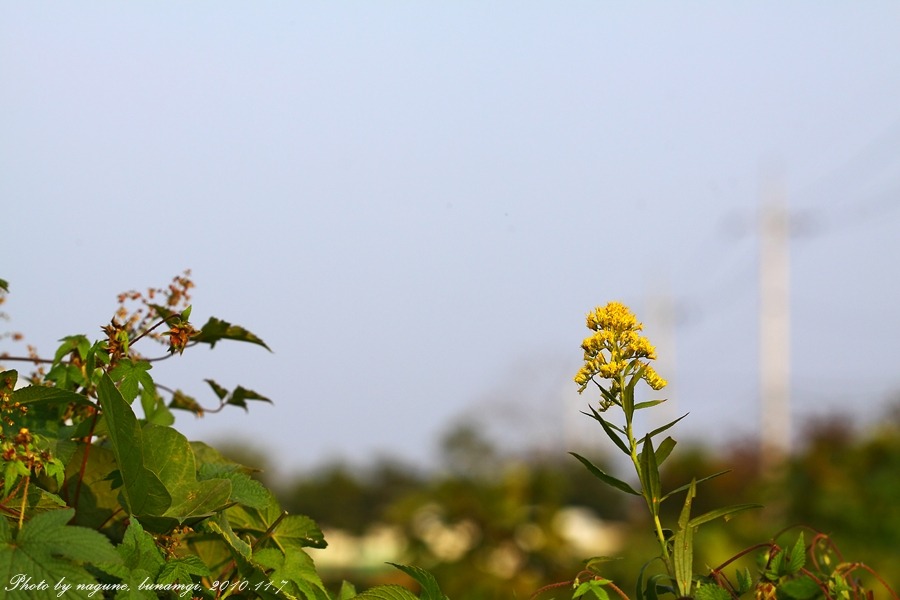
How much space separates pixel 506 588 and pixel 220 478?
492 cm

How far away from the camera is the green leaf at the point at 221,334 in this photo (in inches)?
54.2

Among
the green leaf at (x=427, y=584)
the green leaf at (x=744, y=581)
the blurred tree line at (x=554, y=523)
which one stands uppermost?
the blurred tree line at (x=554, y=523)

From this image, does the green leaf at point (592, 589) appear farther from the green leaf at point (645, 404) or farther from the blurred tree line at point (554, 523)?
the blurred tree line at point (554, 523)

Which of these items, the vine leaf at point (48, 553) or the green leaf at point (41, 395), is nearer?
the vine leaf at point (48, 553)

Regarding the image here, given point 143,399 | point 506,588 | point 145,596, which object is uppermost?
point 506,588

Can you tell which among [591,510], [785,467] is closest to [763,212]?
[591,510]

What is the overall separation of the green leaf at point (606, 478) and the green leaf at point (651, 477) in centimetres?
2

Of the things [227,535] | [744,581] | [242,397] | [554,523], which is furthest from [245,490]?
[554,523]

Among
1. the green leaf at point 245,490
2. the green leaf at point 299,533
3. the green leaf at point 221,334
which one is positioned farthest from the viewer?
→ the green leaf at point 221,334

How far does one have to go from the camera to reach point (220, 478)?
1.11 m

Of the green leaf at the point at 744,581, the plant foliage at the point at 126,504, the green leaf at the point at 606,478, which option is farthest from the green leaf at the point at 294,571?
the green leaf at the point at 744,581

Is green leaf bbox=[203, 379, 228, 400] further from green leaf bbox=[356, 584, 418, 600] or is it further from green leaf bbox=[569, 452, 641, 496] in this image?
green leaf bbox=[569, 452, 641, 496]

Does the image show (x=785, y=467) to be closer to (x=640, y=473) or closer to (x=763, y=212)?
(x=640, y=473)

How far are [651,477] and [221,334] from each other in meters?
0.68
